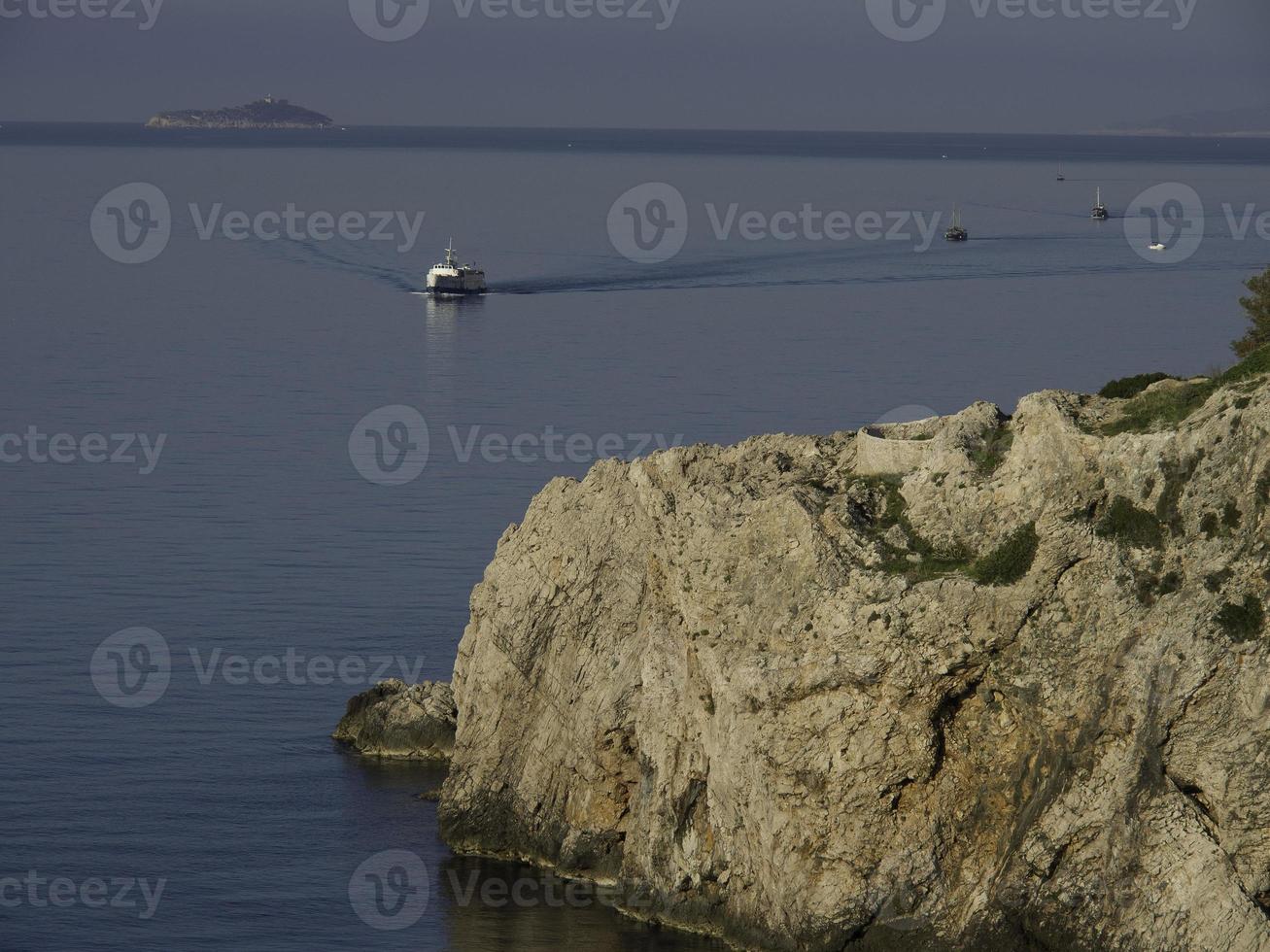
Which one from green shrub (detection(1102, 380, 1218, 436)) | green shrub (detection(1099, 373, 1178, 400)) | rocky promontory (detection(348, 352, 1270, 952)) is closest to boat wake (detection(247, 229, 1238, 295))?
green shrub (detection(1099, 373, 1178, 400))

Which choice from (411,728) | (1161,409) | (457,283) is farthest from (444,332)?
(1161,409)

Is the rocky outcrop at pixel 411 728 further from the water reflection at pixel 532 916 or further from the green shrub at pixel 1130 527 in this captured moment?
the green shrub at pixel 1130 527

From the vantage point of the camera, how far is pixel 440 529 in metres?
82.9

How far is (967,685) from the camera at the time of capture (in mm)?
40812

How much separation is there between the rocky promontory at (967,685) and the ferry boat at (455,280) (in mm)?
106664

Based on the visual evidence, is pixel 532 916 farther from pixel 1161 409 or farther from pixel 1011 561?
pixel 1161 409

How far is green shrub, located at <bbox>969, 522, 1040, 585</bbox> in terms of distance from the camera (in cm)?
4075

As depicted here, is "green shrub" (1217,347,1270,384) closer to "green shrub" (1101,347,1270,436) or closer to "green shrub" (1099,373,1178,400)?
"green shrub" (1101,347,1270,436)

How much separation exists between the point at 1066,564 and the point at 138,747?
30.6 meters

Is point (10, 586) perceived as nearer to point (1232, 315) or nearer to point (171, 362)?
point (171, 362)

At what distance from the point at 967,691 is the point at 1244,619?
610cm

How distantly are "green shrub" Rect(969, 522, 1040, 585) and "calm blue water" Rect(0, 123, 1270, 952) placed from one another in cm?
1169

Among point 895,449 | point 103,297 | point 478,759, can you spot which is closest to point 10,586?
point 478,759

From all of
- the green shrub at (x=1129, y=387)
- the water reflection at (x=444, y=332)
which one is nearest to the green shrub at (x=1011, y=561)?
the green shrub at (x=1129, y=387)
